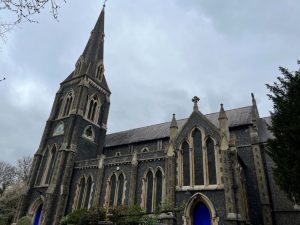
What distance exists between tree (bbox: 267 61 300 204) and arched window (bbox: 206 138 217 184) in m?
4.98

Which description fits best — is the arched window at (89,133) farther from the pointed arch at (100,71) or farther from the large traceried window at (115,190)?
the pointed arch at (100,71)

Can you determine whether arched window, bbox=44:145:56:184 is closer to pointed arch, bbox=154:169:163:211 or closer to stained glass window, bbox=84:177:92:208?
stained glass window, bbox=84:177:92:208

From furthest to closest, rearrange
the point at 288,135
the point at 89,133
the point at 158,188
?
the point at 89,133
the point at 158,188
the point at 288,135

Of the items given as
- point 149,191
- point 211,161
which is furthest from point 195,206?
point 149,191

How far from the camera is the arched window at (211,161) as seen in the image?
16.7 metres

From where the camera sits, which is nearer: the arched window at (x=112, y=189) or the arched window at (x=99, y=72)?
the arched window at (x=112, y=189)

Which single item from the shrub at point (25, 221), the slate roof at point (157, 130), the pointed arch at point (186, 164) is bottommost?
the shrub at point (25, 221)

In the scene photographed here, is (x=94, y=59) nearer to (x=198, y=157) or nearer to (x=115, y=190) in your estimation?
(x=115, y=190)

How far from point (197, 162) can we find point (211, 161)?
42.2 inches

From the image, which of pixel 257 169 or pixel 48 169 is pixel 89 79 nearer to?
pixel 48 169

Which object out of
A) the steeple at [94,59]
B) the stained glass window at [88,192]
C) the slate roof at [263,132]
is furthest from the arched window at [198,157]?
the steeple at [94,59]

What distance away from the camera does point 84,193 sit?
22.9m

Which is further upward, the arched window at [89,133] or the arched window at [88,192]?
the arched window at [89,133]

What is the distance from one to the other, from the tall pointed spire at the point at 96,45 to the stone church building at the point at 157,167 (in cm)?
144
